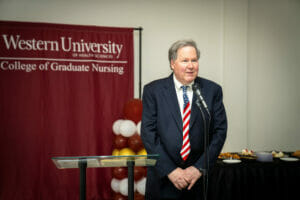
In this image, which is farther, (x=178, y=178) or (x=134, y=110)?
(x=134, y=110)

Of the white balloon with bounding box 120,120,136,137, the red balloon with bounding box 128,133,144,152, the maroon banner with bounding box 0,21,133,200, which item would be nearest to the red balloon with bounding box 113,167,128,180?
the red balloon with bounding box 128,133,144,152

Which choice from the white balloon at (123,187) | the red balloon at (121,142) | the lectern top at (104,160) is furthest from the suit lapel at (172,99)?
the white balloon at (123,187)

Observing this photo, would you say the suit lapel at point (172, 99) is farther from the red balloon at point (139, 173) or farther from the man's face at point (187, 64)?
the red balloon at point (139, 173)

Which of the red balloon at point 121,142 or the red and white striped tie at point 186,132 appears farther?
the red balloon at point 121,142

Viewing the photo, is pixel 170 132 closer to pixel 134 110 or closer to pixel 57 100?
pixel 134 110

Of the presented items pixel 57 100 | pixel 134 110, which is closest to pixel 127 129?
pixel 134 110

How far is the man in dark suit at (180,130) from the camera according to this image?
1.79 meters

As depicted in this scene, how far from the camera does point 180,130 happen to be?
5.89 ft

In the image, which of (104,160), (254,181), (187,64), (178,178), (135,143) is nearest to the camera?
(104,160)

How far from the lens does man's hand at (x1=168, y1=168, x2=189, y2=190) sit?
1.70 meters

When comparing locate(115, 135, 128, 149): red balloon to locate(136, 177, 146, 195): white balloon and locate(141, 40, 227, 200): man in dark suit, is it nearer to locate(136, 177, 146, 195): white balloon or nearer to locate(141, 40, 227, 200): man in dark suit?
locate(136, 177, 146, 195): white balloon

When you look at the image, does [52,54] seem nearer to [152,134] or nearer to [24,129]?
[24,129]

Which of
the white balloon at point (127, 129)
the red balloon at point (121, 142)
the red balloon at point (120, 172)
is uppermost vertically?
the white balloon at point (127, 129)

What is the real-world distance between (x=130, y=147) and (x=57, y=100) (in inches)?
51.9
